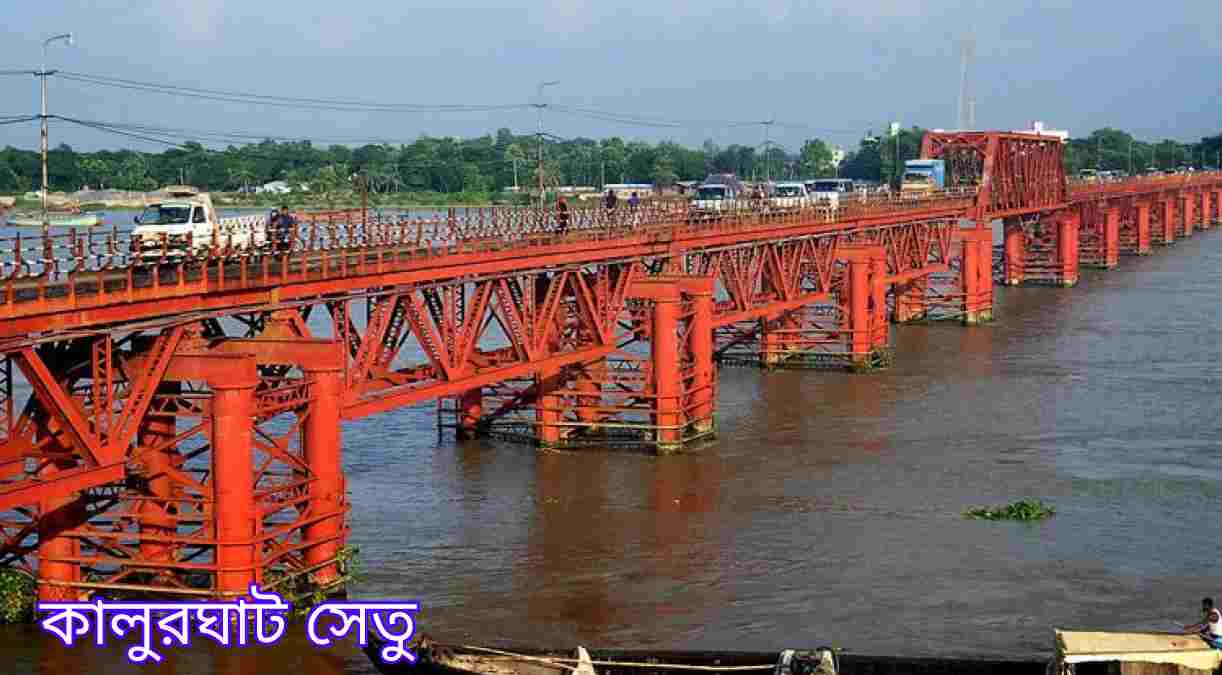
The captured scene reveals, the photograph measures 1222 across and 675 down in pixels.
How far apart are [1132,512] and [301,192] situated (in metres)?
96.3

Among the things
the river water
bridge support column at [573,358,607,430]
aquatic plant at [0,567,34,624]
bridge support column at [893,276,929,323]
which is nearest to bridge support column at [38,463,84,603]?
aquatic plant at [0,567,34,624]

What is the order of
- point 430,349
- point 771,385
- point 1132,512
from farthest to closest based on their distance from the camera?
point 771,385
point 1132,512
point 430,349

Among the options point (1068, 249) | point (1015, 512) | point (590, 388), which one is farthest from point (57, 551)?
point (1068, 249)

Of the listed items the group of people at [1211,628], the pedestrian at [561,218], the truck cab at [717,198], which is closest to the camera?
the group of people at [1211,628]

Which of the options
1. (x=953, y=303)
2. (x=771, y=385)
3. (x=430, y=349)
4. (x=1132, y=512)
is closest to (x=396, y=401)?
(x=430, y=349)

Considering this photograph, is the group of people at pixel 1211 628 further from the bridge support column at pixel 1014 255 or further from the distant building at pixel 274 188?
the distant building at pixel 274 188

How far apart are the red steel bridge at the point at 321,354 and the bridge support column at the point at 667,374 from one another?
6cm

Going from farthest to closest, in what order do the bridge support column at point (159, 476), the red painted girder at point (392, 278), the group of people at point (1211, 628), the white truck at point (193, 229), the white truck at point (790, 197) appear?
1. the white truck at point (790, 197)
2. the white truck at point (193, 229)
3. the bridge support column at point (159, 476)
4. the red painted girder at point (392, 278)
5. the group of people at point (1211, 628)

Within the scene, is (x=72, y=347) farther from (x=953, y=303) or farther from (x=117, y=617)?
(x=953, y=303)

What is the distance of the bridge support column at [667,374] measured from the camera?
156ft

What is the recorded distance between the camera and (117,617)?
1198 inches

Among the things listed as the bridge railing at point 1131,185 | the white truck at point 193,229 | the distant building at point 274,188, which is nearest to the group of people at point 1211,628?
the white truck at point 193,229

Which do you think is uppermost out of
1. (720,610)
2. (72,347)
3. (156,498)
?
(72,347)

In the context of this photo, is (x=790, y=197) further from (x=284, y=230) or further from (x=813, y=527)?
(x=284, y=230)
